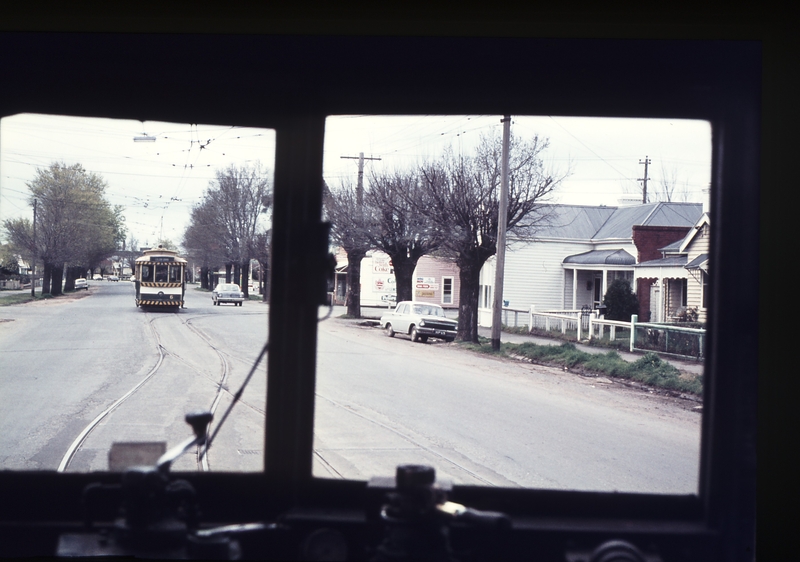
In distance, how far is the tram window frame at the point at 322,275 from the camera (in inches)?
86.5

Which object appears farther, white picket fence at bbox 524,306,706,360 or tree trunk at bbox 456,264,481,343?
tree trunk at bbox 456,264,481,343

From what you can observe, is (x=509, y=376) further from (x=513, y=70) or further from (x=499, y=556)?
(x=513, y=70)

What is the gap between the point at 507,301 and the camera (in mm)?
2395

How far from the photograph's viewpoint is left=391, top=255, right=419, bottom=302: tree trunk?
2.39 meters

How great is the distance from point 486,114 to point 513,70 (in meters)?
0.19

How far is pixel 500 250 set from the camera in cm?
233

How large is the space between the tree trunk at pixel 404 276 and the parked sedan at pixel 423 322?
29 mm

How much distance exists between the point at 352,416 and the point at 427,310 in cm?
46

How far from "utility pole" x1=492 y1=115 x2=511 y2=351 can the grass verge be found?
6cm

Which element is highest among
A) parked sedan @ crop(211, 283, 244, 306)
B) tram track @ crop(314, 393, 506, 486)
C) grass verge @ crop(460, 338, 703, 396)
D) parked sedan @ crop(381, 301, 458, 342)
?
parked sedan @ crop(211, 283, 244, 306)

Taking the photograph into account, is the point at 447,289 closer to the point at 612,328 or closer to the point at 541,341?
the point at 541,341

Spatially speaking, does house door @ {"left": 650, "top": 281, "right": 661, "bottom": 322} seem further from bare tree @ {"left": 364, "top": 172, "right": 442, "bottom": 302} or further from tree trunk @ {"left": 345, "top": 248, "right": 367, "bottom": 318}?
tree trunk @ {"left": 345, "top": 248, "right": 367, "bottom": 318}

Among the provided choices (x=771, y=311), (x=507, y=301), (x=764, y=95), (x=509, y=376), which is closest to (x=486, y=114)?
(x=507, y=301)

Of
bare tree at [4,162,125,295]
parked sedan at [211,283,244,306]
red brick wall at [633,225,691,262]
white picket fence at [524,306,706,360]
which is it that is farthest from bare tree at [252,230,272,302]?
red brick wall at [633,225,691,262]
